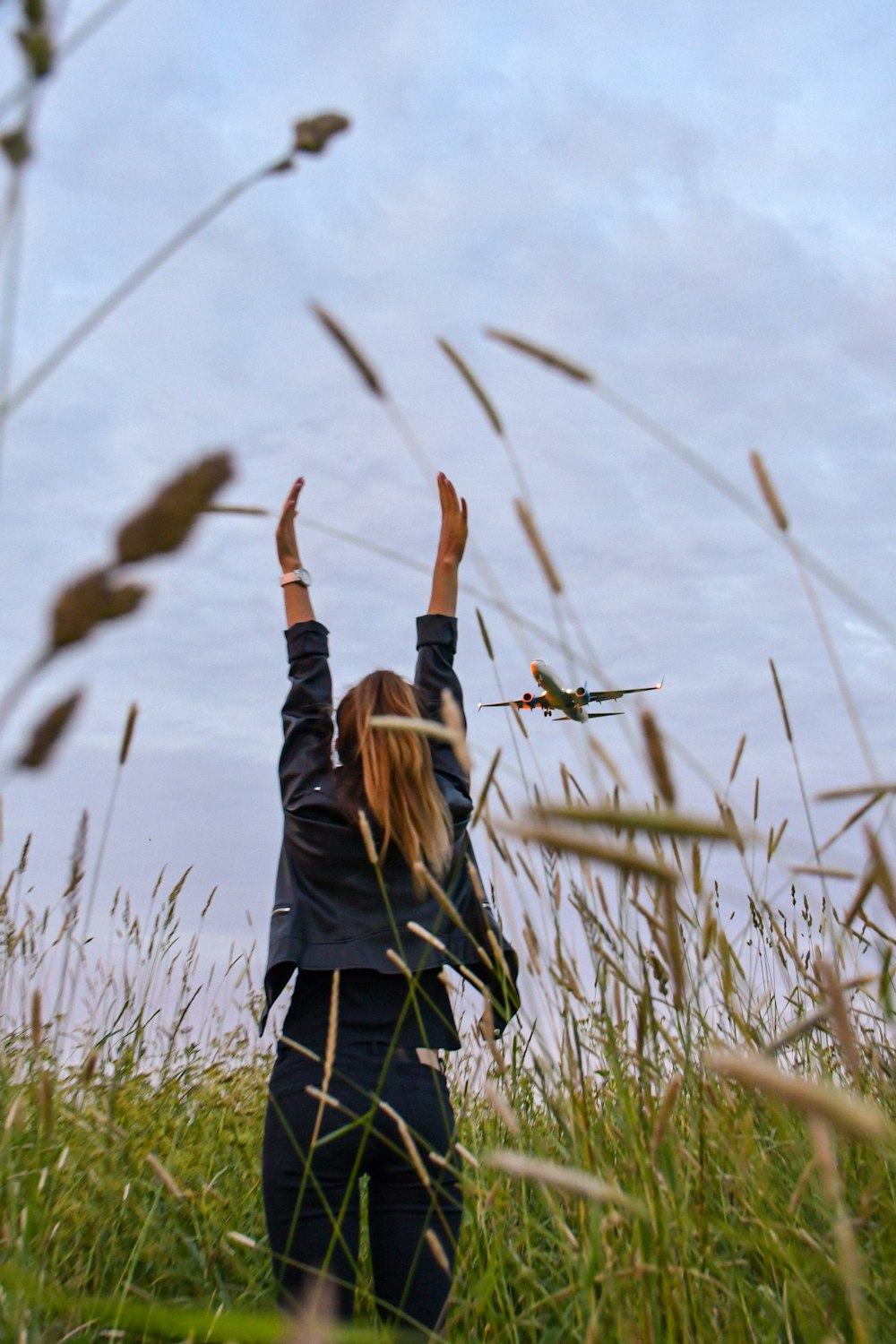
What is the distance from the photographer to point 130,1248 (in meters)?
2.78

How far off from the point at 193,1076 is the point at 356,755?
158 cm

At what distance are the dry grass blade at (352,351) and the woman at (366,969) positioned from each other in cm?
96

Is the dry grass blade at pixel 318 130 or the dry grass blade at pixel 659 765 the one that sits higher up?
the dry grass blade at pixel 318 130

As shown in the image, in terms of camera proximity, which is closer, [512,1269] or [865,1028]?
[512,1269]

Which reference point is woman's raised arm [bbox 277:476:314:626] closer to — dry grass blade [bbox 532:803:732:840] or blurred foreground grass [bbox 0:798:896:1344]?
blurred foreground grass [bbox 0:798:896:1344]

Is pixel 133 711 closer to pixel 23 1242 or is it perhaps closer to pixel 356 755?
pixel 23 1242

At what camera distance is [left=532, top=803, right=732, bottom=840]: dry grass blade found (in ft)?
2.10

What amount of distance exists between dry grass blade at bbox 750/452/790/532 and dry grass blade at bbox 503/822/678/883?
0.98 meters

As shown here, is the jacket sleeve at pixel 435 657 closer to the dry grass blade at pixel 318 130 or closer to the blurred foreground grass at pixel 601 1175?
the blurred foreground grass at pixel 601 1175

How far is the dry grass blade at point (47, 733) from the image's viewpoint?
0.68 metres

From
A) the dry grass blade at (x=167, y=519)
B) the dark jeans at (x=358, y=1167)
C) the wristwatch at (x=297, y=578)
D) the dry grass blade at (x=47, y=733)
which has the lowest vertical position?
the dark jeans at (x=358, y=1167)

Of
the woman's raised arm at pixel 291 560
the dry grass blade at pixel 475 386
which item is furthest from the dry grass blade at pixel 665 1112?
the woman's raised arm at pixel 291 560

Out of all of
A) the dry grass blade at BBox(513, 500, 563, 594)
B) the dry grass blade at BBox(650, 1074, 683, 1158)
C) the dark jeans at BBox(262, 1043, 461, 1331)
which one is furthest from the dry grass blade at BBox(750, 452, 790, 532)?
the dark jeans at BBox(262, 1043, 461, 1331)

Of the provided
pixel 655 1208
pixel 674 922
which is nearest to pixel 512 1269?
pixel 655 1208
